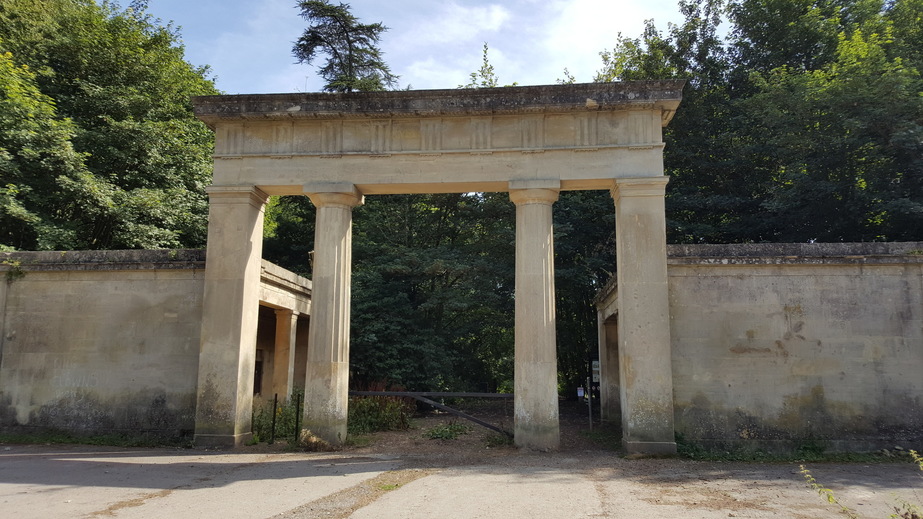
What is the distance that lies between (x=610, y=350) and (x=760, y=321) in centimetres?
625

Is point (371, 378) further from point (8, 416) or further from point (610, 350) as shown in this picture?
point (8, 416)

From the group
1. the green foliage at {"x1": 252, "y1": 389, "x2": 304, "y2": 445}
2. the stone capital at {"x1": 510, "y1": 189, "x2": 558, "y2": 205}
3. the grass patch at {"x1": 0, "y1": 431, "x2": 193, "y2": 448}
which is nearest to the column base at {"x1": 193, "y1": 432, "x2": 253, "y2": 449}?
the grass patch at {"x1": 0, "y1": 431, "x2": 193, "y2": 448}

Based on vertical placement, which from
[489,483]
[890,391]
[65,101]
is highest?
[65,101]

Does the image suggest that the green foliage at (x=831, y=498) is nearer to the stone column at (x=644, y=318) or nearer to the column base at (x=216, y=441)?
the stone column at (x=644, y=318)

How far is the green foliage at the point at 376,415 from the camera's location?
15.7 meters

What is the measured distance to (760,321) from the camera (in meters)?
12.0

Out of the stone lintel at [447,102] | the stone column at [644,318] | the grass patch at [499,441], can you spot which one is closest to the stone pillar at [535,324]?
the grass patch at [499,441]

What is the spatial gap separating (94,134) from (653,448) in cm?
1978

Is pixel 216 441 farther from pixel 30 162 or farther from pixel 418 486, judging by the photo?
pixel 30 162

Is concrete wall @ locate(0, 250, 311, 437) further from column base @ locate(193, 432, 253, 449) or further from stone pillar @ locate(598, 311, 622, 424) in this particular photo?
stone pillar @ locate(598, 311, 622, 424)

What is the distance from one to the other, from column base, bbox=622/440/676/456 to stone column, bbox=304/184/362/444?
5.82 m

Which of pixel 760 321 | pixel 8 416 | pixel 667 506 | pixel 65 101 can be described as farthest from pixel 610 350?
pixel 65 101

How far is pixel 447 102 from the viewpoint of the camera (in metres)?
12.8

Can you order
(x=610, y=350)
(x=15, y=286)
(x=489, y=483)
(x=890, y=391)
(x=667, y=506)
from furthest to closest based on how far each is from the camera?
1. (x=610, y=350)
2. (x=15, y=286)
3. (x=890, y=391)
4. (x=489, y=483)
5. (x=667, y=506)
